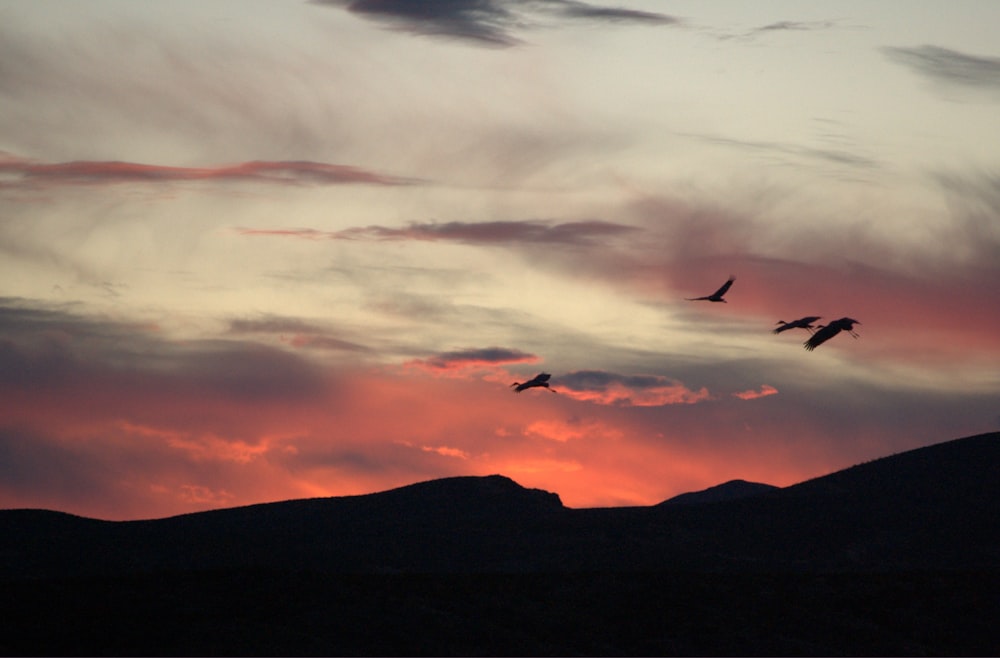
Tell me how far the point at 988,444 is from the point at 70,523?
88150mm

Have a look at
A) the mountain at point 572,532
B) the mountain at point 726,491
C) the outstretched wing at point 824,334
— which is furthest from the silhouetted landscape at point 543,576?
the mountain at point 726,491

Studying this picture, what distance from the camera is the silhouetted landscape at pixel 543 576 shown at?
200 ft

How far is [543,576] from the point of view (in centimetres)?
7312

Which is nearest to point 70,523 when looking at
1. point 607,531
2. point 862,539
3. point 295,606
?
point 607,531

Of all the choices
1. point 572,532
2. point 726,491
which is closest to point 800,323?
point 572,532

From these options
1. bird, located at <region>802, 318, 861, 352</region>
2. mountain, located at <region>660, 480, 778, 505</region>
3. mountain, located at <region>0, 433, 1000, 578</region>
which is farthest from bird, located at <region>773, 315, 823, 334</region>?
mountain, located at <region>660, 480, 778, 505</region>

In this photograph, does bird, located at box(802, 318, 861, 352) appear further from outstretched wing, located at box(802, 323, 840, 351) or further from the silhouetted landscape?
the silhouetted landscape

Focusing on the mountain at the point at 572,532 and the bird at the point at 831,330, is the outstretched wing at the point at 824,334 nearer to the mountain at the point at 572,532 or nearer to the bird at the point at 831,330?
the bird at the point at 831,330

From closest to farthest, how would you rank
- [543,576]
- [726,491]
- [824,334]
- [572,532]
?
[824,334], [543,576], [572,532], [726,491]

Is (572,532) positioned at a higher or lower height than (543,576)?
higher

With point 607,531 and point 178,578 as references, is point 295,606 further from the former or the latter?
point 607,531

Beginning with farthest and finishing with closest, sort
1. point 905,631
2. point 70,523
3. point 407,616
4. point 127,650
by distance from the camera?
1. point 70,523
2. point 905,631
3. point 407,616
4. point 127,650

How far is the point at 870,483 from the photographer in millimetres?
124688

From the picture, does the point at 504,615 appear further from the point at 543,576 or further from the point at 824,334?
the point at 824,334
